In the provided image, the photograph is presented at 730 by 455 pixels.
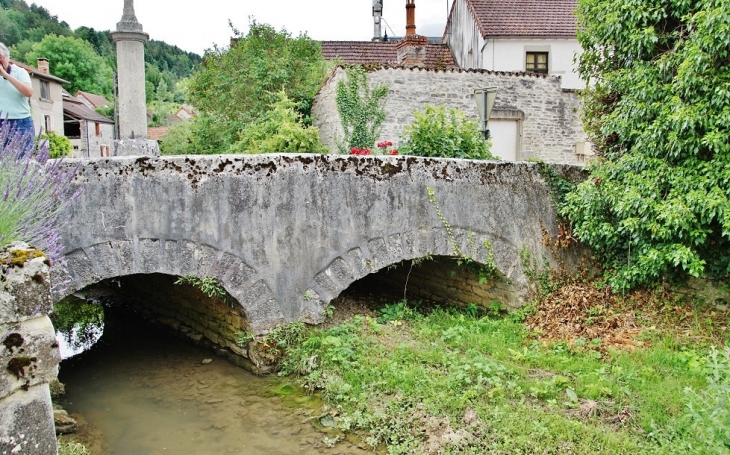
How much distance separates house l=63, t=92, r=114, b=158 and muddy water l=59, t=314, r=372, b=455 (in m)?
34.9

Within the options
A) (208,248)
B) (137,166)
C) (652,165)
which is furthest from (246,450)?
(652,165)

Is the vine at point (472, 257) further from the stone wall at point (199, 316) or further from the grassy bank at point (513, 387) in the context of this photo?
the stone wall at point (199, 316)

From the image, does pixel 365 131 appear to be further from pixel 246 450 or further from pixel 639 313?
pixel 246 450

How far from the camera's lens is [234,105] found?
1521cm

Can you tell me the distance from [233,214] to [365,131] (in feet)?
29.4

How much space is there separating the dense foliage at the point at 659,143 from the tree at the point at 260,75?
9.15 meters

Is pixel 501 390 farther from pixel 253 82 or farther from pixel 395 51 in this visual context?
pixel 395 51

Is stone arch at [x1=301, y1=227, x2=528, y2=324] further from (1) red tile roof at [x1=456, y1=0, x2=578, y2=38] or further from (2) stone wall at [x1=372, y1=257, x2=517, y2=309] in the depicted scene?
(1) red tile roof at [x1=456, y1=0, x2=578, y2=38]

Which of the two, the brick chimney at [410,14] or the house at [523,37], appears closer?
the brick chimney at [410,14]

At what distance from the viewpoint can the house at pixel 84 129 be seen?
127 feet

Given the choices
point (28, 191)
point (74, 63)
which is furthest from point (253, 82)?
point (74, 63)

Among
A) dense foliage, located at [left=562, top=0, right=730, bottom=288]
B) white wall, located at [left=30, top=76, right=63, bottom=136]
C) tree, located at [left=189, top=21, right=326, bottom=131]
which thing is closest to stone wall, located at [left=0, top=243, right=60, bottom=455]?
dense foliage, located at [left=562, top=0, right=730, bottom=288]

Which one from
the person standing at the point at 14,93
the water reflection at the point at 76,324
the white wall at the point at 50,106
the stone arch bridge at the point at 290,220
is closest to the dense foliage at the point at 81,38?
the white wall at the point at 50,106

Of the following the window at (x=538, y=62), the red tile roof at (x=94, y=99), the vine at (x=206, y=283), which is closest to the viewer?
the vine at (x=206, y=283)
